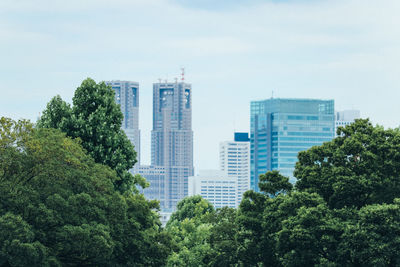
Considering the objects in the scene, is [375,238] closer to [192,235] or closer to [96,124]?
[96,124]

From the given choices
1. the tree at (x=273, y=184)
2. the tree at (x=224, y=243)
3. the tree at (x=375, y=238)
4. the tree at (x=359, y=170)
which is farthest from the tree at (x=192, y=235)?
the tree at (x=375, y=238)

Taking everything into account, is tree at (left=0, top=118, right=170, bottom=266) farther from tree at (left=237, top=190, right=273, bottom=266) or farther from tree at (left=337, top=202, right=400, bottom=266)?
tree at (left=337, top=202, right=400, bottom=266)

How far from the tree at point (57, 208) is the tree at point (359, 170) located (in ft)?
37.4

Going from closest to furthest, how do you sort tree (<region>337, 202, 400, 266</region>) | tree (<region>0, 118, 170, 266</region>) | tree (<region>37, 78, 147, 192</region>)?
tree (<region>0, 118, 170, 266</region>), tree (<region>337, 202, 400, 266</region>), tree (<region>37, 78, 147, 192</region>)

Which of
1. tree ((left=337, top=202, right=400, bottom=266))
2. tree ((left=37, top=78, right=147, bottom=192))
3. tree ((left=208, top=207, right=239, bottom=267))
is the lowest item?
tree ((left=208, top=207, right=239, bottom=267))

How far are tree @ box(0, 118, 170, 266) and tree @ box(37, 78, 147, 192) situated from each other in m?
5.31

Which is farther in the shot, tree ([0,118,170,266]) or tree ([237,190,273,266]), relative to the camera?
tree ([237,190,273,266])

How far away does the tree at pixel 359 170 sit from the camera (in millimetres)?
45281

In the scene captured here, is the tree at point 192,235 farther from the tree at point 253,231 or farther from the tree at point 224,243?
the tree at point 253,231

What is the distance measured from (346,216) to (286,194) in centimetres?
716

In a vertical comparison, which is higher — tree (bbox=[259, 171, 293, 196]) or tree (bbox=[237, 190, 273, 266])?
tree (bbox=[259, 171, 293, 196])

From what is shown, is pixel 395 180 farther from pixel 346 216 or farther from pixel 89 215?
pixel 89 215

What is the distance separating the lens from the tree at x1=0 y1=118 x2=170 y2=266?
38.7 metres

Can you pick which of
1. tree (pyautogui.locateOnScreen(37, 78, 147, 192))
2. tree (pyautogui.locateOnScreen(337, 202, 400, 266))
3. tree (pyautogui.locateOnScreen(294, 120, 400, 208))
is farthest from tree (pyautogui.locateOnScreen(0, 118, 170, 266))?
tree (pyautogui.locateOnScreen(337, 202, 400, 266))
